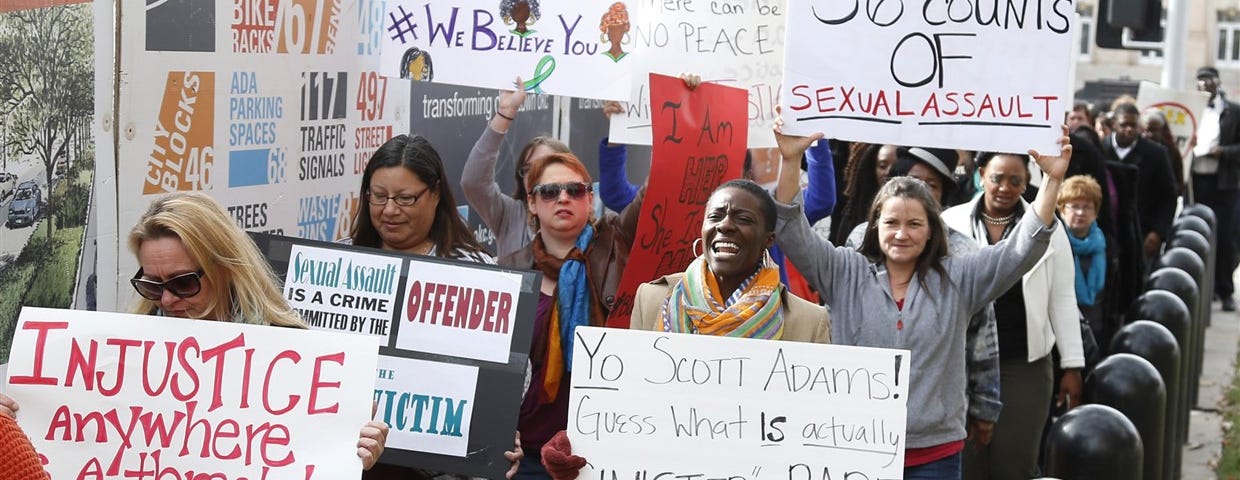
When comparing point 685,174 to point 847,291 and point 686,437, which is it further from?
point 686,437

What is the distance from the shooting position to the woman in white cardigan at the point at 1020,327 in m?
6.55

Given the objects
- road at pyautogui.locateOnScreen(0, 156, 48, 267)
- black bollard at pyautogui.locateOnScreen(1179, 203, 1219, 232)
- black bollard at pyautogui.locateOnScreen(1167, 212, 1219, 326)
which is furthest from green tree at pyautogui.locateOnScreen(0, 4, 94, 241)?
black bollard at pyautogui.locateOnScreen(1179, 203, 1219, 232)

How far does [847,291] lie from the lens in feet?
17.0

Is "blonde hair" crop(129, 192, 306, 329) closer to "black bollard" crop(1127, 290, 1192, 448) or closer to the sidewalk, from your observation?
"black bollard" crop(1127, 290, 1192, 448)

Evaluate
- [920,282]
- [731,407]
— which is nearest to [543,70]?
[920,282]

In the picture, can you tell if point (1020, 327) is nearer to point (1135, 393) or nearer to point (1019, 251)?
point (1135, 393)

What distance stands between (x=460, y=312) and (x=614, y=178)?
2.36 m

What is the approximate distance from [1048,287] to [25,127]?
3.96 m

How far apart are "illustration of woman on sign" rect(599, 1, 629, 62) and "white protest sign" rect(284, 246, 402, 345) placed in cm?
201

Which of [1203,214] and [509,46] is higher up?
[509,46]

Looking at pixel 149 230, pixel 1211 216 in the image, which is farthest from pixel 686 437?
pixel 1211 216

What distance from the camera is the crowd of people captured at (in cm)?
394

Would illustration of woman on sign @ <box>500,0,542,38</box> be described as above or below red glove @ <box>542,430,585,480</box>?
above

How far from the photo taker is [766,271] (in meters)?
4.51
